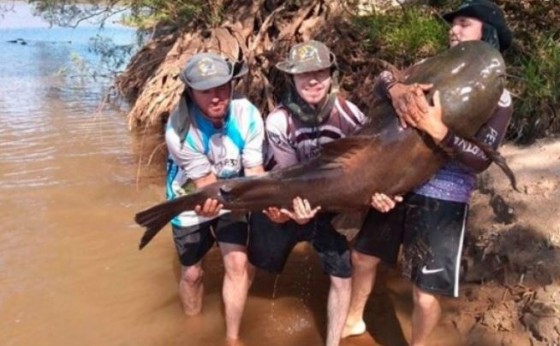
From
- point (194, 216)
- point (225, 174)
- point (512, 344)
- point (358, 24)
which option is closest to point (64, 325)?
point (194, 216)

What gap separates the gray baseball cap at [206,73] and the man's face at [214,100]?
57 mm

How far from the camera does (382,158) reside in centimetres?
317

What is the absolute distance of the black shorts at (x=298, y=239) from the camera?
3779 millimetres

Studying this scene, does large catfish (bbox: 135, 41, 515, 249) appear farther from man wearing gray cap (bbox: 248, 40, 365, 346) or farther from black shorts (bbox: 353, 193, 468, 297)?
black shorts (bbox: 353, 193, 468, 297)

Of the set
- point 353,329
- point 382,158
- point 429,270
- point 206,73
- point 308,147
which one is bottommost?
point 353,329

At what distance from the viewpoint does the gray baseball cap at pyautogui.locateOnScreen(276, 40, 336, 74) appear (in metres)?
3.34

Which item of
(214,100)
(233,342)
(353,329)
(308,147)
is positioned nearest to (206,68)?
(214,100)

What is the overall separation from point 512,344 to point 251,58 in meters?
4.85

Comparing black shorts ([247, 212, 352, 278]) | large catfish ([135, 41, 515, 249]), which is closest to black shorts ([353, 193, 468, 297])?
large catfish ([135, 41, 515, 249])

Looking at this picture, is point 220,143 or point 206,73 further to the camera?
point 220,143

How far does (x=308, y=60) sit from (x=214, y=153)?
860 mm

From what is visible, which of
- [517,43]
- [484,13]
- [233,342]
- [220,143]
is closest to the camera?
[484,13]

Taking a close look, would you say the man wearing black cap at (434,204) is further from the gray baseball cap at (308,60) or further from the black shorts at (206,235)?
the black shorts at (206,235)

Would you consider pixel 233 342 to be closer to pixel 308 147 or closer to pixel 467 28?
pixel 308 147
